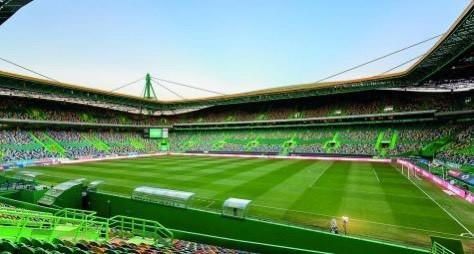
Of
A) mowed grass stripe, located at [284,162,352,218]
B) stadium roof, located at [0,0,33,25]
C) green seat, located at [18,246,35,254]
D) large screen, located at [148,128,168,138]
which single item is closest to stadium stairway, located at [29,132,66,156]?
large screen, located at [148,128,168,138]

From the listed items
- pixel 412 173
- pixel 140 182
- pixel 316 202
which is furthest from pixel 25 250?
pixel 412 173

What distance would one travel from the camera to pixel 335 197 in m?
23.6

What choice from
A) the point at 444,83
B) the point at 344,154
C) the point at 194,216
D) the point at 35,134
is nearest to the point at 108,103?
the point at 35,134

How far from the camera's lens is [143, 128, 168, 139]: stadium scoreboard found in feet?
266

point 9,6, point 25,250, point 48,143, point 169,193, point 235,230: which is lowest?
point 235,230

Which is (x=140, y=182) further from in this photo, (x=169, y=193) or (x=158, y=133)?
(x=158, y=133)

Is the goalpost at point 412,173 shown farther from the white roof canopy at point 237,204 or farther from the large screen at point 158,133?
the large screen at point 158,133

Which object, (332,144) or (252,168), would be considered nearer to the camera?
(252,168)

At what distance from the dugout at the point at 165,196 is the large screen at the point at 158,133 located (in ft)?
222

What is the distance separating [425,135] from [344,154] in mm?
13455

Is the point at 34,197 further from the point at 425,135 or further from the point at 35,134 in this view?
the point at 425,135

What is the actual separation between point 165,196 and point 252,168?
1065 inches

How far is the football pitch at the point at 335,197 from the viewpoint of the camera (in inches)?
671

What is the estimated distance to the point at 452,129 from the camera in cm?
4809
